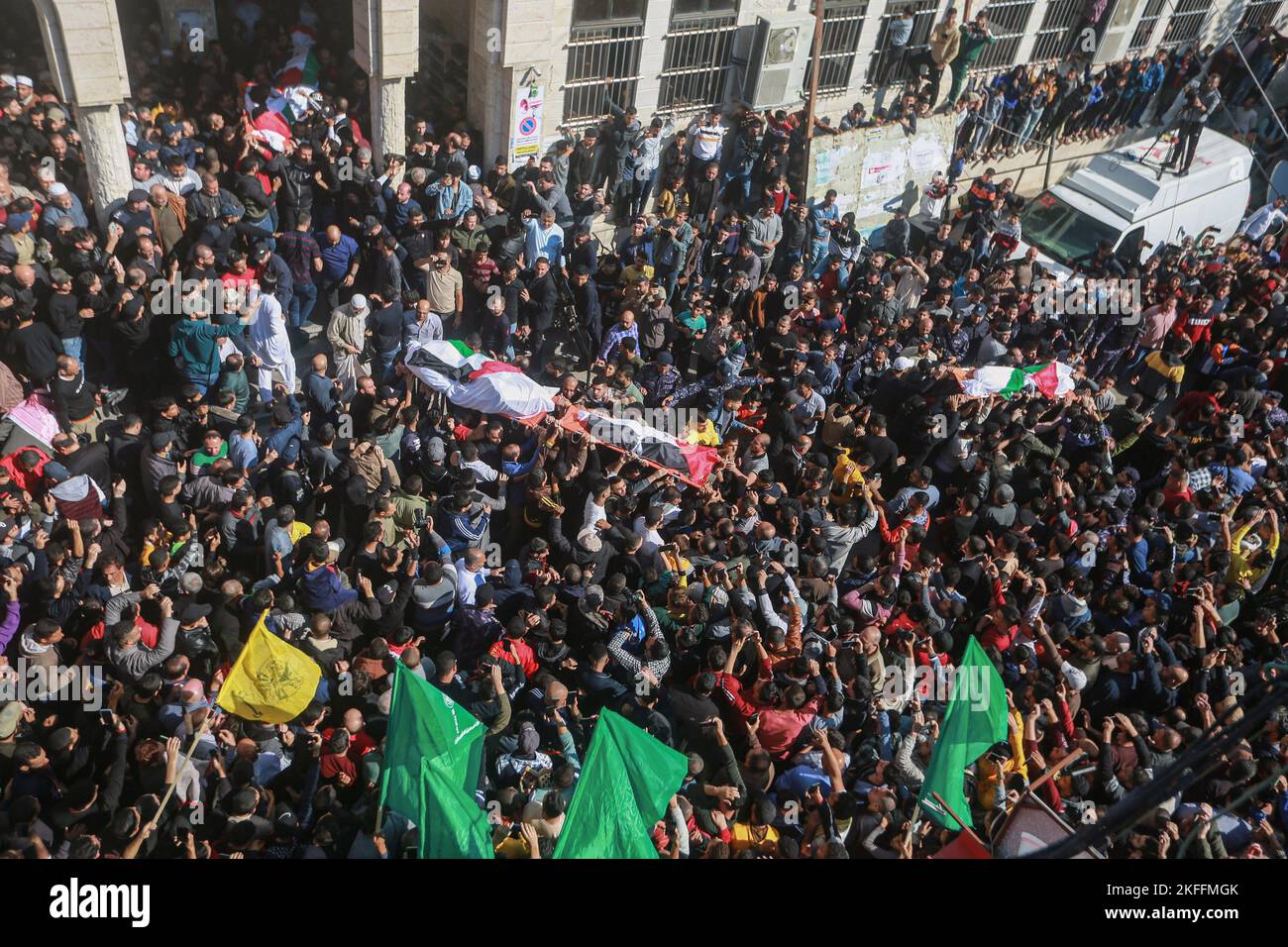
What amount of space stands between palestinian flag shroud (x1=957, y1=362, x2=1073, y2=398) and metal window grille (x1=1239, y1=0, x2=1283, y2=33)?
14995 millimetres

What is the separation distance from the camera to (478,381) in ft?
30.4

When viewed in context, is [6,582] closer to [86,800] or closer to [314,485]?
[86,800]

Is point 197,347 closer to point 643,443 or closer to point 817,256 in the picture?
point 643,443

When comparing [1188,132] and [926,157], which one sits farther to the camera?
[926,157]

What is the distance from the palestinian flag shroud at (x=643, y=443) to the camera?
9.18 m

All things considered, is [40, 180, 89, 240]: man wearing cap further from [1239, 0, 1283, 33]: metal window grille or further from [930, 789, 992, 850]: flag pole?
[1239, 0, 1283, 33]: metal window grille

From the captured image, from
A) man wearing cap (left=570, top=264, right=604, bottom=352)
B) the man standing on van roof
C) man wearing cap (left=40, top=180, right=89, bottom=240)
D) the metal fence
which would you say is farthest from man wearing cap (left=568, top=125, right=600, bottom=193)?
the man standing on van roof

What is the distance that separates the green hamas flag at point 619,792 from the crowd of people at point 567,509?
0.41 m

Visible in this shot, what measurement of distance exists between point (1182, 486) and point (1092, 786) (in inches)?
157

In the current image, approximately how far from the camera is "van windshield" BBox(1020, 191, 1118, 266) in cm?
1480

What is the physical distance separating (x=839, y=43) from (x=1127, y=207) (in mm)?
5137

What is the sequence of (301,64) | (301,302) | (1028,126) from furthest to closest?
1. (1028,126)
2. (301,64)
3. (301,302)

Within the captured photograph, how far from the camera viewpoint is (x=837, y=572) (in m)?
9.22

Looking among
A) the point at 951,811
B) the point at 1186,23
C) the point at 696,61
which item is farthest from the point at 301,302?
the point at 1186,23
